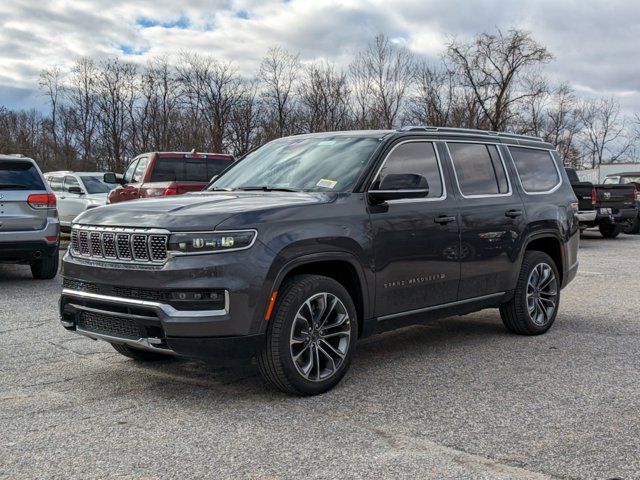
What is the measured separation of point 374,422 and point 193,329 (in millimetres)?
1228

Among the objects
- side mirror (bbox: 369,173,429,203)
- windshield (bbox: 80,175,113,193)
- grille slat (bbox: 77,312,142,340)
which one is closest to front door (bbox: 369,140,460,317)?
side mirror (bbox: 369,173,429,203)

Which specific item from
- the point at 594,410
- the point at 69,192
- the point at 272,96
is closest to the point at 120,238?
the point at 594,410

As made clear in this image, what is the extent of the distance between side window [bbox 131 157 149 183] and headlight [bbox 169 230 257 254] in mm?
9851

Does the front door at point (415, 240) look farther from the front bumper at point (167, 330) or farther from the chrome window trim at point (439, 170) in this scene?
the front bumper at point (167, 330)

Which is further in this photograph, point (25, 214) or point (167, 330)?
point (25, 214)

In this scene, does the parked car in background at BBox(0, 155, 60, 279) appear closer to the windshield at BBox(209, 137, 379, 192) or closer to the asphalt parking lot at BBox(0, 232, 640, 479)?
the asphalt parking lot at BBox(0, 232, 640, 479)

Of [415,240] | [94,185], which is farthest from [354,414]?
[94,185]

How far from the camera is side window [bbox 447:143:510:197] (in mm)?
5934

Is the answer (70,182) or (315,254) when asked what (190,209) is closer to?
(315,254)

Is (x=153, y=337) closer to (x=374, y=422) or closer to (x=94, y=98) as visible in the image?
(x=374, y=422)

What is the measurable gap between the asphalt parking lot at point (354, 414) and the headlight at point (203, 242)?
3.37ft

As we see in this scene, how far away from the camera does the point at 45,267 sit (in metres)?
10.4

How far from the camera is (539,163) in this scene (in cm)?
703

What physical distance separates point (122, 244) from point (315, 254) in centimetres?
126
